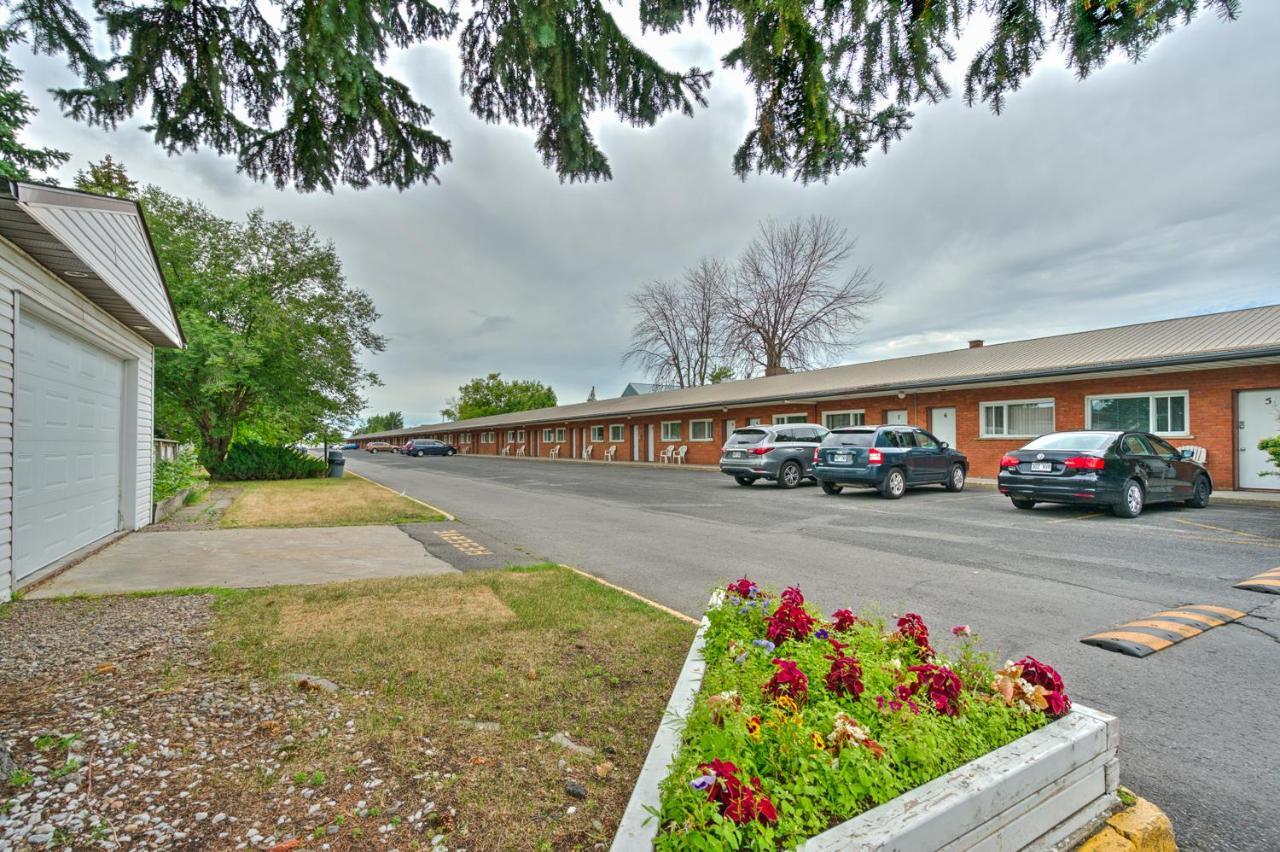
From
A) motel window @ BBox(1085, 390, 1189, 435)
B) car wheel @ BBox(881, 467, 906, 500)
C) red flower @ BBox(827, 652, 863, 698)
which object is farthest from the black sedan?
red flower @ BBox(827, 652, 863, 698)

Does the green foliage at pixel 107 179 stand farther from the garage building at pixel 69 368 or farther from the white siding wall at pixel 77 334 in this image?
the garage building at pixel 69 368

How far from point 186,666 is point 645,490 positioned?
47.7 feet

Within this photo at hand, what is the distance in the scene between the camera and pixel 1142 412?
1584cm

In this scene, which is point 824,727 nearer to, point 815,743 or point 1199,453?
point 815,743

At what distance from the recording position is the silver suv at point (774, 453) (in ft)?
56.9

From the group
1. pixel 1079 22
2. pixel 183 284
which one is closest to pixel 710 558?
pixel 1079 22

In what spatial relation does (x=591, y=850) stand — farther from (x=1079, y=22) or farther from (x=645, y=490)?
(x=645, y=490)

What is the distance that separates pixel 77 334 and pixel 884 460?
567 inches

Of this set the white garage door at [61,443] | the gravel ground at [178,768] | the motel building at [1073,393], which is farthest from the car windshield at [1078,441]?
the white garage door at [61,443]

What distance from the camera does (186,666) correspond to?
139 inches

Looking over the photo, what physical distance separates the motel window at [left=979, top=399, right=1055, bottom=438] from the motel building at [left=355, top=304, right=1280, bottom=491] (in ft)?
0.11

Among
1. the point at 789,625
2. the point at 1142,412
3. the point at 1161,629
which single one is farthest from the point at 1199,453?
the point at 789,625

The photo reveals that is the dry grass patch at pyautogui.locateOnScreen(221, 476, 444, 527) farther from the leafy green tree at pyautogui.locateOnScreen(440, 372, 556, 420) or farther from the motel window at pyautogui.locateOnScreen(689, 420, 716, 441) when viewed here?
the leafy green tree at pyautogui.locateOnScreen(440, 372, 556, 420)

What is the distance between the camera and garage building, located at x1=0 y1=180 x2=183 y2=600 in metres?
5.22
